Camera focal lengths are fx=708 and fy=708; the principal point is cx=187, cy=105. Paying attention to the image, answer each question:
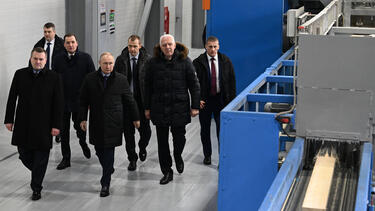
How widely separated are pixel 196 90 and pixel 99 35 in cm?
543

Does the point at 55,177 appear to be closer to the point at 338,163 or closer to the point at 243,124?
the point at 243,124

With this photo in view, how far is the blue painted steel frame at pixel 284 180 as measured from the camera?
4559 mm

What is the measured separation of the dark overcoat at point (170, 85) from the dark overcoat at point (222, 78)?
38.9 inches

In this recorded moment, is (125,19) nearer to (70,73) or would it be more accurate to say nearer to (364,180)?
(70,73)

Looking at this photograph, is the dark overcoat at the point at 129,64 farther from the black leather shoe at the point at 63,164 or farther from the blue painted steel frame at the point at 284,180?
the blue painted steel frame at the point at 284,180

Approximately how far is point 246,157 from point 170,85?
2499 millimetres

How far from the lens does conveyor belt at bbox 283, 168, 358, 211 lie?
16.9 feet

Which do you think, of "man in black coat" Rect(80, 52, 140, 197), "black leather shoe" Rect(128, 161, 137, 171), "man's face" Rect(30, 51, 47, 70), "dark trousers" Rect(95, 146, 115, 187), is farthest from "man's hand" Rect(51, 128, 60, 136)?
"black leather shoe" Rect(128, 161, 137, 171)

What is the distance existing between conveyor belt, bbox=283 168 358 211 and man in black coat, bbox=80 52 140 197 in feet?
9.17

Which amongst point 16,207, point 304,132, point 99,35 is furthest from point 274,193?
point 99,35

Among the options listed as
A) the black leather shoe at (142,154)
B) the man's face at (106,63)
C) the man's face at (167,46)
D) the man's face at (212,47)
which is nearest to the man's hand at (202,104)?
the man's face at (212,47)

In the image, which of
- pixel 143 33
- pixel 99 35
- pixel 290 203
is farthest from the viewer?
pixel 143 33

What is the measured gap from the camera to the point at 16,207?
7.83 meters

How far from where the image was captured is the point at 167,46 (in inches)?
330
